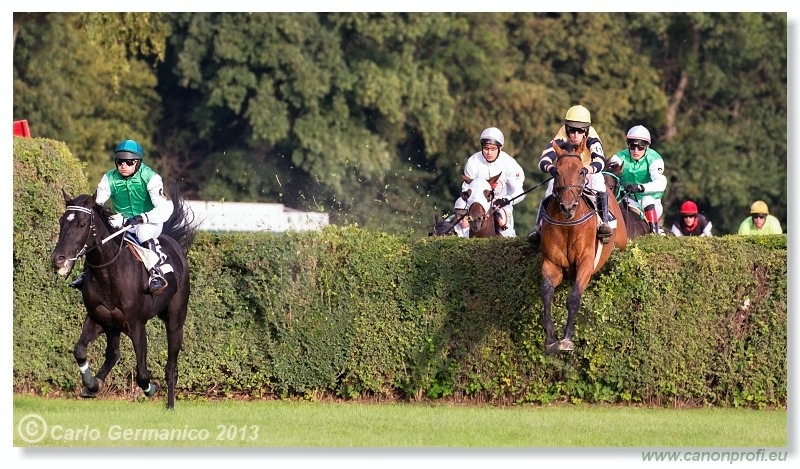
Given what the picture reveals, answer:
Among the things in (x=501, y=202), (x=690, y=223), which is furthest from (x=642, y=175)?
(x=690, y=223)

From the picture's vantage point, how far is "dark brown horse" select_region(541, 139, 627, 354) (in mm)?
13070

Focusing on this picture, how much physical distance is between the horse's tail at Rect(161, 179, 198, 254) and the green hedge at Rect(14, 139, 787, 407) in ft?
1.53

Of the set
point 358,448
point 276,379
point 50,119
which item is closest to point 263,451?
point 358,448

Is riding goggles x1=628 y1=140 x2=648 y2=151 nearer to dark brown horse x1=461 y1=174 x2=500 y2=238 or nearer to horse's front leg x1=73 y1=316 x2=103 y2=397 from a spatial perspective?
dark brown horse x1=461 y1=174 x2=500 y2=238

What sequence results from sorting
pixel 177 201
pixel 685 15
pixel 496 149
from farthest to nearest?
pixel 685 15 → pixel 496 149 → pixel 177 201

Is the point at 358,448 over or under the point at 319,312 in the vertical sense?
under

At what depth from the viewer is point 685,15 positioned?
4497 cm

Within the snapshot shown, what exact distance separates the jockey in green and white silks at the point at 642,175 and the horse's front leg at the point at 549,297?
106 inches

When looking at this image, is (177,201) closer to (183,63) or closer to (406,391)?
(406,391)

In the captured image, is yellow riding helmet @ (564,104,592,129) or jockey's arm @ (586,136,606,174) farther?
yellow riding helmet @ (564,104,592,129)

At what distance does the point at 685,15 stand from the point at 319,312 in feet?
108

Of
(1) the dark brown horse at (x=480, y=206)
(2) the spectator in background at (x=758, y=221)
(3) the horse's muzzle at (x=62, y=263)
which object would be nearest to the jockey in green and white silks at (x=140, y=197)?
(3) the horse's muzzle at (x=62, y=263)

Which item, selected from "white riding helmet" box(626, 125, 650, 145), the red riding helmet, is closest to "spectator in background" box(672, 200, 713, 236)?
the red riding helmet

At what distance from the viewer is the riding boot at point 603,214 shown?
Result: 13656mm
